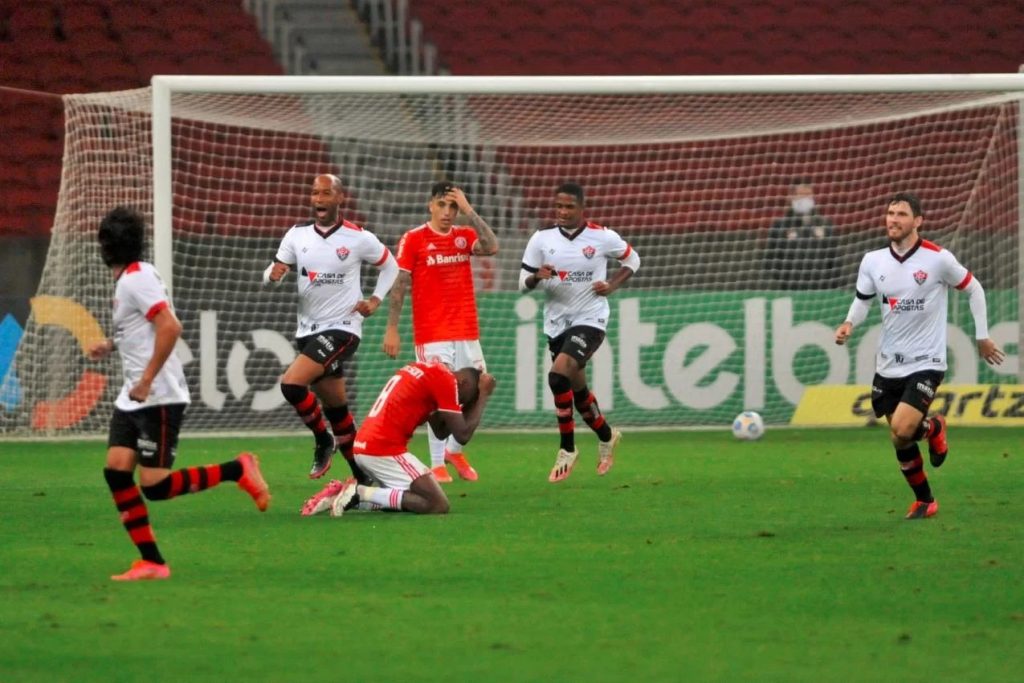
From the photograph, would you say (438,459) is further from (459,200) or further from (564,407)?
(459,200)

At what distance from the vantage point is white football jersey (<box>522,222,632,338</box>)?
1227cm

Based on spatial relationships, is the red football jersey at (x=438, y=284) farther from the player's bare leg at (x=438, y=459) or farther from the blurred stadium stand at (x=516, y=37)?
the blurred stadium stand at (x=516, y=37)

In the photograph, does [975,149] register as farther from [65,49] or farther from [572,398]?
[65,49]

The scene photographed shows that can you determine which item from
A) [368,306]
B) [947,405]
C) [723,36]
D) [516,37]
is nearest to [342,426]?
[368,306]

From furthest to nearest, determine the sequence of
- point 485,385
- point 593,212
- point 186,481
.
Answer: point 593,212
point 485,385
point 186,481

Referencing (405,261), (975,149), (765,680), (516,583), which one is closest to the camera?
(765,680)

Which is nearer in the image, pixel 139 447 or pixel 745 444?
pixel 139 447

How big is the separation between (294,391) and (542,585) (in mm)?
4200

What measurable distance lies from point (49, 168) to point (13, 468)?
5.89 metres

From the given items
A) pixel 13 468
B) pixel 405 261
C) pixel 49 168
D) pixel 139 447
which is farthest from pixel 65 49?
pixel 139 447

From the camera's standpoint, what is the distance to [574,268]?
483 inches

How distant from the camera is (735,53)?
2041cm

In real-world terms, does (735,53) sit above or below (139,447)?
above

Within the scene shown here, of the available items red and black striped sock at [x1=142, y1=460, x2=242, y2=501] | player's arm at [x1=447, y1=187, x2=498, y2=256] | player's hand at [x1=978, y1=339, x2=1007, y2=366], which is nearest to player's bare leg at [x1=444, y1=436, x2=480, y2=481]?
player's arm at [x1=447, y1=187, x2=498, y2=256]
